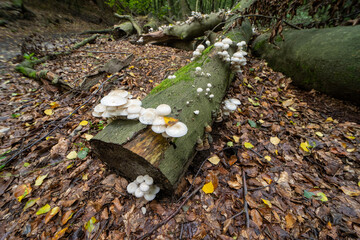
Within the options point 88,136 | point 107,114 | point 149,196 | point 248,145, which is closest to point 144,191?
point 149,196

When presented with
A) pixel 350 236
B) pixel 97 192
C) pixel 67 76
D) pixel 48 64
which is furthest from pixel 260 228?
pixel 48 64

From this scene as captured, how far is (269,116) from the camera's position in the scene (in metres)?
3.61

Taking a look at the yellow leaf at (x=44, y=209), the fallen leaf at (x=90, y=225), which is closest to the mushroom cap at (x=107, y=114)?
the fallen leaf at (x=90, y=225)

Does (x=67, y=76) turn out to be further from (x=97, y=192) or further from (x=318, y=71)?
(x=318, y=71)

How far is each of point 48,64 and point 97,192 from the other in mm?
5819

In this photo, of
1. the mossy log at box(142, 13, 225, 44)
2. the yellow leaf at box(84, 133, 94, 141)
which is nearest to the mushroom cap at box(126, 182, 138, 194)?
the yellow leaf at box(84, 133, 94, 141)

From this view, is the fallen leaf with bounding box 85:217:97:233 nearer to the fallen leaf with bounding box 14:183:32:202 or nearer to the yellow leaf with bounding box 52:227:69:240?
the yellow leaf with bounding box 52:227:69:240

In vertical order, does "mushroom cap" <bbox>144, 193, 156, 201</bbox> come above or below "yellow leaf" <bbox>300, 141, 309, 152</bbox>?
above

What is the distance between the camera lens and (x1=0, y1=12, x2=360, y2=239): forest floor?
1.99 metres

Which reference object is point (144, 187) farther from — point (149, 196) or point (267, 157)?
point (267, 157)

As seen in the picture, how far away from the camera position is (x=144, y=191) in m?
2.11

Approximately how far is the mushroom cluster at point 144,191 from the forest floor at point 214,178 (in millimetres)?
185

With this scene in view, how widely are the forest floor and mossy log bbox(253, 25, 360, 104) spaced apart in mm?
366

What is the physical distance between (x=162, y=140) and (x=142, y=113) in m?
0.46
